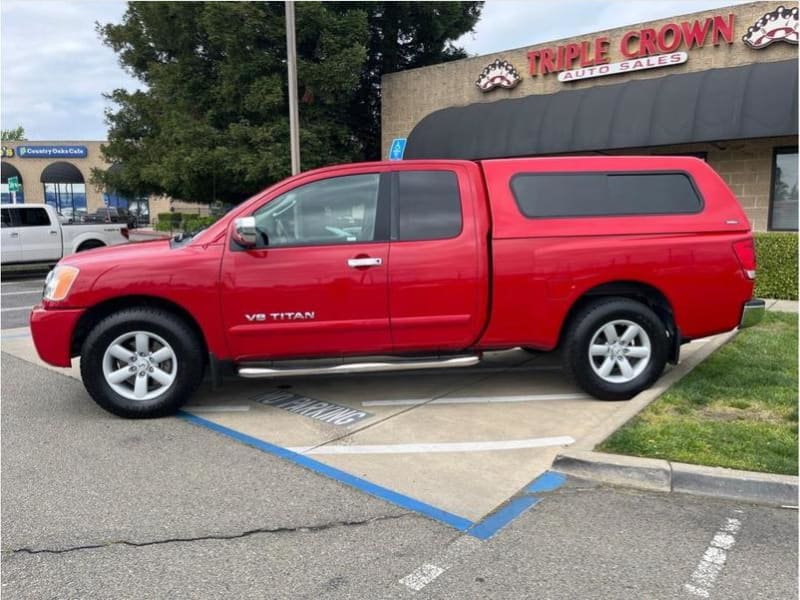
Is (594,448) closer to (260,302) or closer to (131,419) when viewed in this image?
(260,302)

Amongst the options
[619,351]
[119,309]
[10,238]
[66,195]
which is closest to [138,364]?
[119,309]

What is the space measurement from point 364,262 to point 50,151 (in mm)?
47177

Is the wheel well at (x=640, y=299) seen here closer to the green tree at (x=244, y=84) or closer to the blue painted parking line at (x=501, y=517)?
the blue painted parking line at (x=501, y=517)

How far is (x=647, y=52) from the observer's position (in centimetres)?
1308

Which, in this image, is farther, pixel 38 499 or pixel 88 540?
pixel 38 499

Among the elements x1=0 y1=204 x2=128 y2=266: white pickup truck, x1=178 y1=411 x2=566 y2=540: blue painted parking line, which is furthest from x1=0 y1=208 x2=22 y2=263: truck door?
x1=178 y1=411 x2=566 y2=540: blue painted parking line

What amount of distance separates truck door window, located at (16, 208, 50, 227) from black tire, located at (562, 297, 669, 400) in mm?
14477

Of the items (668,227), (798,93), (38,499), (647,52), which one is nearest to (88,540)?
(38,499)

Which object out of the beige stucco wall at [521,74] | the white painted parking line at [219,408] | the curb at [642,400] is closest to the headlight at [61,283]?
the white painted parking line at [219,408]

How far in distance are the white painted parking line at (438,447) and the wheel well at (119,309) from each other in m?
1.41

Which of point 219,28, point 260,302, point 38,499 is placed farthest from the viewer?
point 219,28

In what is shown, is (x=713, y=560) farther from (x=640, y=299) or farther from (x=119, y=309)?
(x=119, y=309)

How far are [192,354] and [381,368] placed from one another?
1477 millimetres

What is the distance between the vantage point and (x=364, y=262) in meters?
4.97
